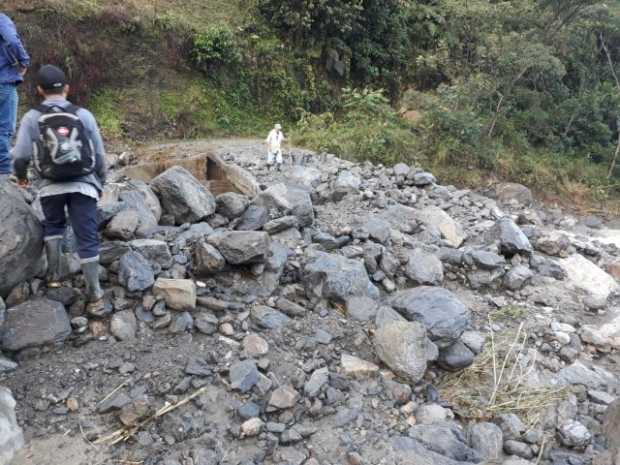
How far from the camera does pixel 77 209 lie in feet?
11.5

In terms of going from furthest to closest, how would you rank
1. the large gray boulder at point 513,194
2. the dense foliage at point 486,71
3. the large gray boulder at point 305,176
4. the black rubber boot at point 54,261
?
the dense foliage at point 486,71 < the large gray boulder at point 513,194 < the large gray boulder at point 305,176 < the black rubber boot at point 54,261

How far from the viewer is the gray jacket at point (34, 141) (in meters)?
3.28

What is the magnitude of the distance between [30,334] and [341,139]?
853 cm

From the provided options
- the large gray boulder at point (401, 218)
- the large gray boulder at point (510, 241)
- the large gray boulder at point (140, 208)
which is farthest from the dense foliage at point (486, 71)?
the large gray boulder at point (140, 208)

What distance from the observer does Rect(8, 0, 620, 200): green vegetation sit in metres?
11.1

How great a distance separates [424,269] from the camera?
5496mm

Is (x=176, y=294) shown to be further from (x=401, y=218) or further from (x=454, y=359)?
(x=401, y=218)

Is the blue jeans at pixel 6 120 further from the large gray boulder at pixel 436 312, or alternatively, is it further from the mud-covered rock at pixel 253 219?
the large gray boulder at pixel 436 312

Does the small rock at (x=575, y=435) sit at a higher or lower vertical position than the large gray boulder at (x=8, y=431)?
lower

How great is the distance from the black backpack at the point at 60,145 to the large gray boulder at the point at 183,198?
1882 millimetres

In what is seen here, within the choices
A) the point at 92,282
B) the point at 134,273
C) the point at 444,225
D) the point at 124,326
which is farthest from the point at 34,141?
the point at 444,225

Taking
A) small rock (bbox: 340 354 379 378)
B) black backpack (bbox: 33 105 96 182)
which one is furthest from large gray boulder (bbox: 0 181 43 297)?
small rock (bbox: 340 354 379 378)

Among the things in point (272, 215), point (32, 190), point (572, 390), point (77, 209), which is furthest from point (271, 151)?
point (572, 390)

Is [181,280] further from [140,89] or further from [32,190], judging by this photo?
[140,89]
